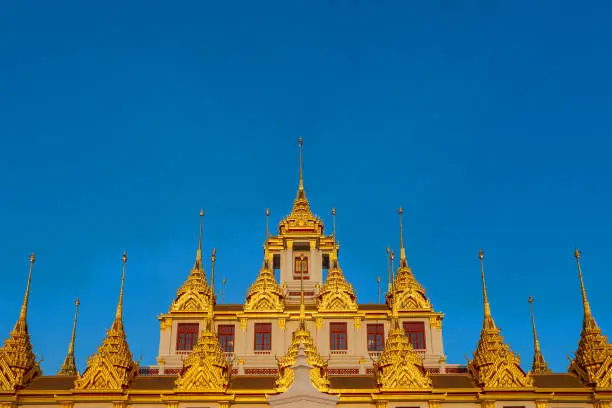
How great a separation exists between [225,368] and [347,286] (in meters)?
13.9

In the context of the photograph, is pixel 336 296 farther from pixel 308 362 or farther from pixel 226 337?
pixel 308 362

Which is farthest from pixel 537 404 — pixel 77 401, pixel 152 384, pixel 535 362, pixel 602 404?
pixel 77 401

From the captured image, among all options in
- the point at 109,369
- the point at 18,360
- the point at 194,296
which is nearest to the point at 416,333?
the point at 194,296

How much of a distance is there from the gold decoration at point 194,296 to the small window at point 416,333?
15010 mm

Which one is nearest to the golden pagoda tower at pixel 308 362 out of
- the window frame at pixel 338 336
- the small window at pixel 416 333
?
the window frame at pixel 338 336

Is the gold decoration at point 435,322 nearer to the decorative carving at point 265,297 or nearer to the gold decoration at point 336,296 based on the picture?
the gold decoration at point 336,296

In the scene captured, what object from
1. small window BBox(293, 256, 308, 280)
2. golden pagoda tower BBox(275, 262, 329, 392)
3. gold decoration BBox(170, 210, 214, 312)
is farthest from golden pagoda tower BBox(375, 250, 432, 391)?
small window BBox(293, 256, 308, 280)

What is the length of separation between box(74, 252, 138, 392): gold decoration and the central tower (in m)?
17.0

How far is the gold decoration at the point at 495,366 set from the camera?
149 ft

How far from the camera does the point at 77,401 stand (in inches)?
1767

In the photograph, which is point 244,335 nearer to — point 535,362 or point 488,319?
point 488,319

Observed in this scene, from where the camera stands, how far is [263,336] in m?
54.8

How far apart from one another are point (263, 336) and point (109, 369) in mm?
12914

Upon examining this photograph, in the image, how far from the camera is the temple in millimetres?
44875
